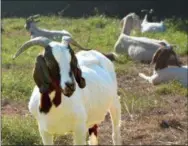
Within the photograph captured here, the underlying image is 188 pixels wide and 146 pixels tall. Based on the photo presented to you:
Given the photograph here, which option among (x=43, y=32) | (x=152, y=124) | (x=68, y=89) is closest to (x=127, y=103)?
(x=152, y=124)

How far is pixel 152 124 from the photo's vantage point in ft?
26.3

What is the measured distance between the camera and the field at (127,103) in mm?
7172

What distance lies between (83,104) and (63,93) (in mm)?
650

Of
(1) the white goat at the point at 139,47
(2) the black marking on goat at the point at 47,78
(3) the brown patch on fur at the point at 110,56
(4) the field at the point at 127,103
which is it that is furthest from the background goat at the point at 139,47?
(2) the black marking on goat at the point at 47,78

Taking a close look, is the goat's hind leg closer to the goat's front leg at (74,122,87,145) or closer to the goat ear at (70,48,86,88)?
the goat's front leg at (74,122,87,145)

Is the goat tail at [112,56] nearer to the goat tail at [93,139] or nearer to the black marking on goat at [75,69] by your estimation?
the goat tail at [93,139]

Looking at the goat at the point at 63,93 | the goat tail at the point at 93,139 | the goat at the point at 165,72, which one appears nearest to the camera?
the goat at the point at 63,93

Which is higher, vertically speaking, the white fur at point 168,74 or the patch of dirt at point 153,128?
the patch of dirt at point 153,128

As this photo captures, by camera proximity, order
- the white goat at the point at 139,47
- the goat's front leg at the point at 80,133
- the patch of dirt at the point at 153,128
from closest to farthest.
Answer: the goat's front leg at the point at 80,133 < the patch of dirt at the point at 153,128 < the white goat at the point at 139,47

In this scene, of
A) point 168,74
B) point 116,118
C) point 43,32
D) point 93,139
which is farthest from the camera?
point 43,32

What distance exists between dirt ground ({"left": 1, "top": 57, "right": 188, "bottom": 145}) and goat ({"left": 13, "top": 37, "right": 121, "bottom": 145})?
4.74 feet

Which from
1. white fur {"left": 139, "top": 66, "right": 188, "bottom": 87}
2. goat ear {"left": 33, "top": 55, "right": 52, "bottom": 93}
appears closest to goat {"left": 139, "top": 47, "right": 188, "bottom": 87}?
white fur {"left": 139, "top": 66, "right": 188, "bottom": 87}

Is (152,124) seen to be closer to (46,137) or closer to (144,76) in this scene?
(46,137)

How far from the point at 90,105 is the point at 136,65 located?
7441 millimetres
